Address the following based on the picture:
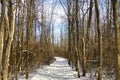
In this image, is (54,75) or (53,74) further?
(53,74)

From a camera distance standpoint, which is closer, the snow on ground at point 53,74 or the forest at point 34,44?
the forest at point 34,44

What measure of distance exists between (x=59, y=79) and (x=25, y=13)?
5692 millimetres

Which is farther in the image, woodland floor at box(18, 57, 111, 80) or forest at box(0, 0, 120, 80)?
woodland floor at box(18, 57, 111, 80)

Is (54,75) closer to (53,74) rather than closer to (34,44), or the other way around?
(53,74)

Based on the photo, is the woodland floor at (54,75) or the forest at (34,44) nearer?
the forest at (34,44)

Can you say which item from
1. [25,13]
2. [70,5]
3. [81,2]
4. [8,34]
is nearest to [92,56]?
[70,5]

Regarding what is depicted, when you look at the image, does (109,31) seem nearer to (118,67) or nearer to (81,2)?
(81,2)

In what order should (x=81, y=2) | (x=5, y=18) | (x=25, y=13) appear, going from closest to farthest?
1. (x=5, y=18)
2. (x=25, y=13)
3. (x=81, y=2)

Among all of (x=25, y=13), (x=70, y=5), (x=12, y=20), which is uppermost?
(x=70, y=5)

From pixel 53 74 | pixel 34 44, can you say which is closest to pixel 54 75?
pixel 53 74

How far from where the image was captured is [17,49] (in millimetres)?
15922

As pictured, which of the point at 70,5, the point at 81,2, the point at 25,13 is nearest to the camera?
the point at 25,13

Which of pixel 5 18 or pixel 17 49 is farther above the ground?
pixel 5 18

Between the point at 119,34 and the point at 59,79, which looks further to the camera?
the point at 59,79
